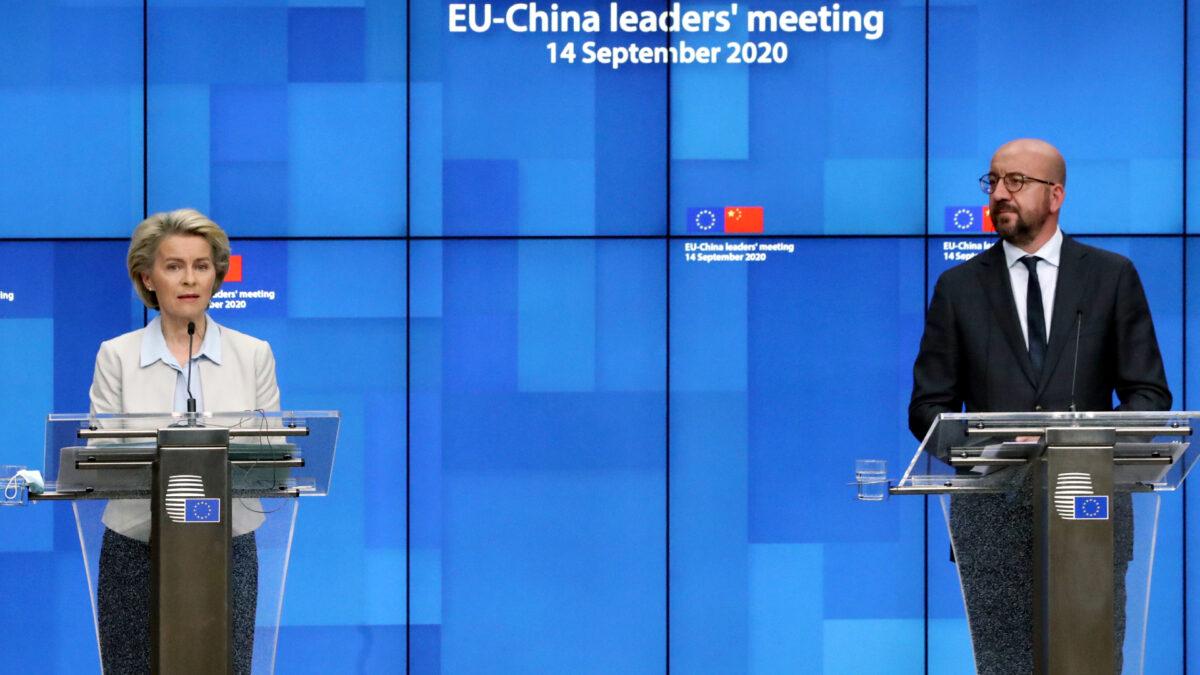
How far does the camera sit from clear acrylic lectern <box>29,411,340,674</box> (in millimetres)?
3240

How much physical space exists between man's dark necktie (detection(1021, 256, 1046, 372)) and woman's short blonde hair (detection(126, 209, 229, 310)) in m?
2.04

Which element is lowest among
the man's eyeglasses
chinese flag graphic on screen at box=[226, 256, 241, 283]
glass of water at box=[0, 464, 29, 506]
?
glass of water at box=[0, 464, 29, 506]

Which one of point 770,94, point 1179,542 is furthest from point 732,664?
point 770,94

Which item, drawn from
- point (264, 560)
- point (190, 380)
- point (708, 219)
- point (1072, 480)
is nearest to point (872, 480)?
point (1072, 480)

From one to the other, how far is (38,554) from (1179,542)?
4.20 metres

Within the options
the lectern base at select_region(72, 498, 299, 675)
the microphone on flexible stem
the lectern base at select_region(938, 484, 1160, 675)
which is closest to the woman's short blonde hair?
the microphone on flexible stem

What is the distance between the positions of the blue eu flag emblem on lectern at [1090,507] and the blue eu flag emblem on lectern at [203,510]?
1.80 meters

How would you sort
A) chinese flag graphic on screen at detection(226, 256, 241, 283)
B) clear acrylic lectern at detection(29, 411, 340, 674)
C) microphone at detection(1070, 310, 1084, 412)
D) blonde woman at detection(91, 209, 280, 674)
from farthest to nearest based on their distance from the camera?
chinese flag graphic on screen at detection(226, 256, 241, 283), microphone at detection(1070, 310, 1084, 412), blonde woman at detection(91, 209, 280, 674), clear acrylic lectern at detection(29, 411, 340, 674)

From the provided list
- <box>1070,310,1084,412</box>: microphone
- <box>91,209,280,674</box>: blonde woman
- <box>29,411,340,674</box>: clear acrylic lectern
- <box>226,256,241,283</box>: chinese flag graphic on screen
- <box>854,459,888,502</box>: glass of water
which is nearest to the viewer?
<box>29,411,340,674</box>: clear acrylic lectern

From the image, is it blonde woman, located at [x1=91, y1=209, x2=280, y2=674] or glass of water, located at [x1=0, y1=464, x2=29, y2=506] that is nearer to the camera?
glass of water, located at [x1=0, y1=464, x2=29, y2=506]

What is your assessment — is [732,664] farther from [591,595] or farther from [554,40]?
[554,40]

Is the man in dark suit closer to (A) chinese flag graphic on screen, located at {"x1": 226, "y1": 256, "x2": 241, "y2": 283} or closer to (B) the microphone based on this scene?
(B) the microphone

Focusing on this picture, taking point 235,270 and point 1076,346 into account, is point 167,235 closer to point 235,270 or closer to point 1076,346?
point 235,270

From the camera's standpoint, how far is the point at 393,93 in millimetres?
5691
